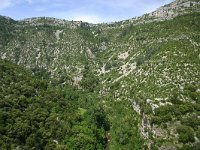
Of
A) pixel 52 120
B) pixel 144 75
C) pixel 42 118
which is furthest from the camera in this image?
pixel 144 75

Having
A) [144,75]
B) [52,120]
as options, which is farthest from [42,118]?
[144,75]

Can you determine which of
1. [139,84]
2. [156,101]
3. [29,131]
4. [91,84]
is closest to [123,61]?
[91,84]

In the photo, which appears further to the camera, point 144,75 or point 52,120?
point 144,75

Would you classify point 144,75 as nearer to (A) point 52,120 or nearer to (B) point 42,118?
(A) point 52,120

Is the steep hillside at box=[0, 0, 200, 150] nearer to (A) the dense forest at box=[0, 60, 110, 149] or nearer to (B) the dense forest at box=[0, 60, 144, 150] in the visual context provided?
(B) the dense forest at box=[0, 60, 144, 150]

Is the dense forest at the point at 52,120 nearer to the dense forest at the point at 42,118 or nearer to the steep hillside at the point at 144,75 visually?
the dense forest at the point at 42,118

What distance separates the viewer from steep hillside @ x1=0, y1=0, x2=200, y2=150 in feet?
330

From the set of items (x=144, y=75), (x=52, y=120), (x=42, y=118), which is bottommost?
(x=52, y=120)

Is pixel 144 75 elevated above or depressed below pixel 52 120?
above

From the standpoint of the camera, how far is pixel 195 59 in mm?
126750

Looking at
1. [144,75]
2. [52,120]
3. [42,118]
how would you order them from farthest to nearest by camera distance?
[144,75] → [52,120] → [42,118]

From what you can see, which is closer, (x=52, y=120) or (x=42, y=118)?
(x=42, y=118)

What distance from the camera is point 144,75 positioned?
126562 mm

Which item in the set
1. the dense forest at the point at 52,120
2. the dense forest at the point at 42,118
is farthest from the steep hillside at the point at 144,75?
the dense forest at the point at 42,118
